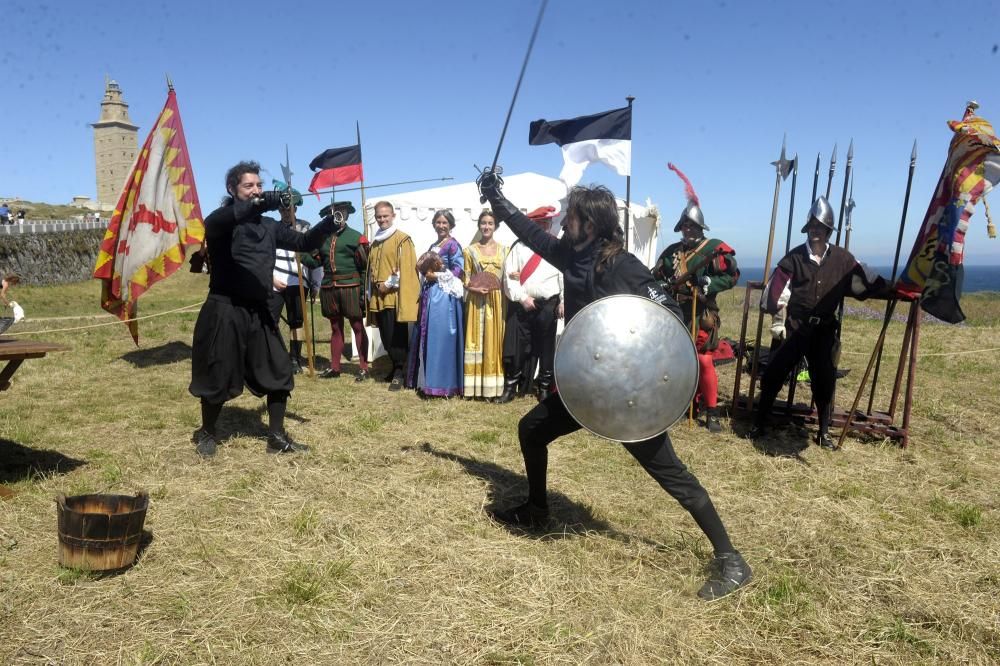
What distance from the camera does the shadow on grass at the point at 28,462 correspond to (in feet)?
14.1

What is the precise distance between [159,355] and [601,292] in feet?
24.7

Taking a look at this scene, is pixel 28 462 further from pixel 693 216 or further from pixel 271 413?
pixel 693 216

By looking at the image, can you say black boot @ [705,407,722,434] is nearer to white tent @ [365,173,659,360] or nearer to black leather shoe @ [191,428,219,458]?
white tent @ [365,173,659,360]

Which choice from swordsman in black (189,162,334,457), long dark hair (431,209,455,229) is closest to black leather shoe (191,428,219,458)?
swordsman in black (189,162,334,457)

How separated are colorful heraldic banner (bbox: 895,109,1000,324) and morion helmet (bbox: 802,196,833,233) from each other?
0.59 m

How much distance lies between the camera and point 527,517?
3.76 m

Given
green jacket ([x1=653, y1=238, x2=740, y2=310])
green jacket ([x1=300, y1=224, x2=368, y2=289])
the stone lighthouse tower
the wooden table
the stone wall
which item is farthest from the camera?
the stone lighthouse tower

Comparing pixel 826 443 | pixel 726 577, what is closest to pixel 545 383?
pixel 826 443

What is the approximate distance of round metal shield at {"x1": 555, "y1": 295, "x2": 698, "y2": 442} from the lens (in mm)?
2889

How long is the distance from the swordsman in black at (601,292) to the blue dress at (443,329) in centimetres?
336

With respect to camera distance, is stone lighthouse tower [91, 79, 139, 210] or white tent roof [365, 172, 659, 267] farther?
stone lighthouse tower [91, 79, 139, 210]

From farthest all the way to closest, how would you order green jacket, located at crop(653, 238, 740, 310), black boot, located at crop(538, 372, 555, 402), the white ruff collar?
the white ruff collar
black boot, located at crop(538, 372, 555, 402)
green jacket, located at crop(653, 238, 740, 310)

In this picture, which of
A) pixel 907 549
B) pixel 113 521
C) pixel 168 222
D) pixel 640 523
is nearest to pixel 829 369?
pixel 907 549

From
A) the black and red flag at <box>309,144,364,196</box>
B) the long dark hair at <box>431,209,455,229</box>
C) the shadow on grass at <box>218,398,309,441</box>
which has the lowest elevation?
the shadow on grass at <box>218,398,309,441</box>
